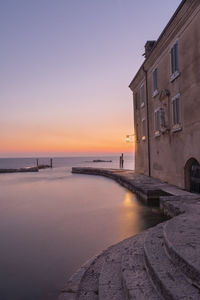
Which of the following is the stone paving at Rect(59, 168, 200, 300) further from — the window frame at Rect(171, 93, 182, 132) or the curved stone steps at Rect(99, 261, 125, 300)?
the window frame at Rect(171, 93, 182, 132)

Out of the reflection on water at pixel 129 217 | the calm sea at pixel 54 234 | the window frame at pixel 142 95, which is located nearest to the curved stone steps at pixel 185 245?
the calm sea at pixel 54 234

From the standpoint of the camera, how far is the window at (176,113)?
37.6 feet

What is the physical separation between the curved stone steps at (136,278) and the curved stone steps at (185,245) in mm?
472

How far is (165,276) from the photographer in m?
3.02

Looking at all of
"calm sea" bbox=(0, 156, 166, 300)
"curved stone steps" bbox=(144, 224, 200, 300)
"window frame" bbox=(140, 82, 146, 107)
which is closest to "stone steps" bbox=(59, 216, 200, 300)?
"curved stone steps" bbox=(144, 224, 200, 300)

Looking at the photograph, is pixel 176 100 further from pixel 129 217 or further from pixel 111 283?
pixel 111 283

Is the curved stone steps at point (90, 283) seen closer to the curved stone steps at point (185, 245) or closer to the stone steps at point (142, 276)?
the stone steps at point (142, 276)

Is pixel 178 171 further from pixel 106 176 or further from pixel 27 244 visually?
pixel 106 176

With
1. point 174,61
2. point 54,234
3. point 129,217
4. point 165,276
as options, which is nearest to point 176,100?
point 174,61

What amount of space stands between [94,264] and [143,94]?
15.1m

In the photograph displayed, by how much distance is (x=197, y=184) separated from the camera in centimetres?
1060

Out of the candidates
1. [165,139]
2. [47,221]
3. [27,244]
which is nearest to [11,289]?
[27,244]

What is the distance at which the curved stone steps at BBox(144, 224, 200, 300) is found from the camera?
105 inches

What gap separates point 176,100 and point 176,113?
618 mm
